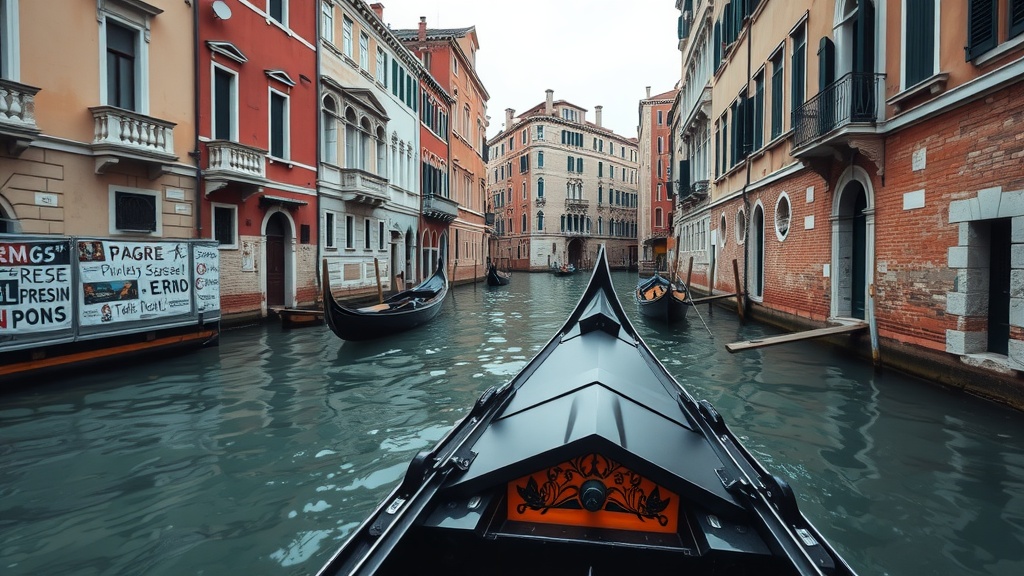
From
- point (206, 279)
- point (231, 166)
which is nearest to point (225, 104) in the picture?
point (231, 166)

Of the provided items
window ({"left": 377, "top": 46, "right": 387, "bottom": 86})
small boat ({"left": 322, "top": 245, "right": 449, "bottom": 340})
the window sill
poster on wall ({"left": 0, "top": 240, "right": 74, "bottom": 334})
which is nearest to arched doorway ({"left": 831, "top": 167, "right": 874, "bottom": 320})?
the window sill

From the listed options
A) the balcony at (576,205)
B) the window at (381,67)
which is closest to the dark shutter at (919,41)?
the window at (381,67)

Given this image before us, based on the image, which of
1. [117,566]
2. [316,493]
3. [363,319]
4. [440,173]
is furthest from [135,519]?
[440,173]

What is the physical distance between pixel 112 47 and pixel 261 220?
10.6ft

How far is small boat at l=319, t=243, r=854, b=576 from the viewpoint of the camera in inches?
55.3

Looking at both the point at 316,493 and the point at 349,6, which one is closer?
the point at 316,493

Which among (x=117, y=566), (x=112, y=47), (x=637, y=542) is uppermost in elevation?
(x=112, y=47)

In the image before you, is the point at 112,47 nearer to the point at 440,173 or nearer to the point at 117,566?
the point at 117,566

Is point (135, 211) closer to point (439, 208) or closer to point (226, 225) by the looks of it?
point (226, 225)

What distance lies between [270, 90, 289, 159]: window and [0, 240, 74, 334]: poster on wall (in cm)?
499

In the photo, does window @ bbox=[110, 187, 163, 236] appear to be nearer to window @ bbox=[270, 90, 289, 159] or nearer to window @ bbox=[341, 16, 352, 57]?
window @ bbox=[270, 90, 289, 159]

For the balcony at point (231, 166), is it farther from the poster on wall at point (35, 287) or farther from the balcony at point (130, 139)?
the poster on wall at point (35, 287)

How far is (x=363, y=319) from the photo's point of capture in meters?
7.38

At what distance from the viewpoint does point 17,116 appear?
18.2 ft
